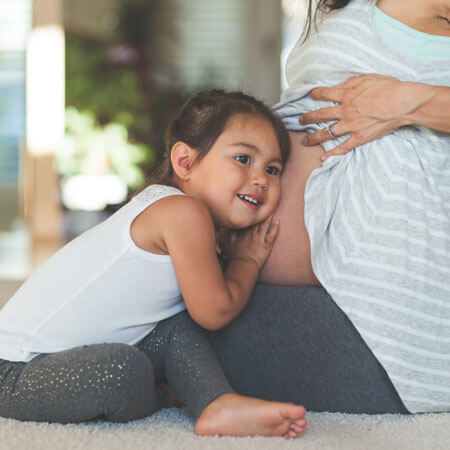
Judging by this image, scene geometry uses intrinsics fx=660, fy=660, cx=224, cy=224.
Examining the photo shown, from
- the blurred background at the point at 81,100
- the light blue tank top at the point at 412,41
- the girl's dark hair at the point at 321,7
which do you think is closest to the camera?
the light blue tank top at the point at 412,41

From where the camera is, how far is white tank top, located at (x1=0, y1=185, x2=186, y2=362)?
1.07 metres

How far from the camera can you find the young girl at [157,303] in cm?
98

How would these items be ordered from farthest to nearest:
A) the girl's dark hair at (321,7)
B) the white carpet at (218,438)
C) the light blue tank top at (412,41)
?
the girl's dark hair at (321,7) < the light blue tank top at (412,41) < the white carpet at (218,438)

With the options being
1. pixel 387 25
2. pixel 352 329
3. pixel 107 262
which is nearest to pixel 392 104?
pixel 387 25

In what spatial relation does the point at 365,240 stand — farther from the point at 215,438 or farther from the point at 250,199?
the point at 215,438

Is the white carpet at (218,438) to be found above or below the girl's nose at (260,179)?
below

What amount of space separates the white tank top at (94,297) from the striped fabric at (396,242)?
0.28 m

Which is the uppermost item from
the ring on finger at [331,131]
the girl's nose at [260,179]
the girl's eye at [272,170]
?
the ring on finger at [331,131]

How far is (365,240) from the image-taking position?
3.55 ft

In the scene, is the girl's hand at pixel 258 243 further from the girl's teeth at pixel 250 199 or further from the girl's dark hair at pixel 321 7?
the girl's dark hair at pixel 321 7

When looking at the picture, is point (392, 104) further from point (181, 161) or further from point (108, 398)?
point (108, 398)

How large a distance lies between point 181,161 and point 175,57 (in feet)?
15.1

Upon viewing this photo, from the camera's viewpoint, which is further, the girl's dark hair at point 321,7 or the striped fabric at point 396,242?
the girl's dark hair at point 321,7

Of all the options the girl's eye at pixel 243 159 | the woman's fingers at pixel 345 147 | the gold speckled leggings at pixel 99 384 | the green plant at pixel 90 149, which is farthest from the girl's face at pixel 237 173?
the green plant at pixel 90 149
